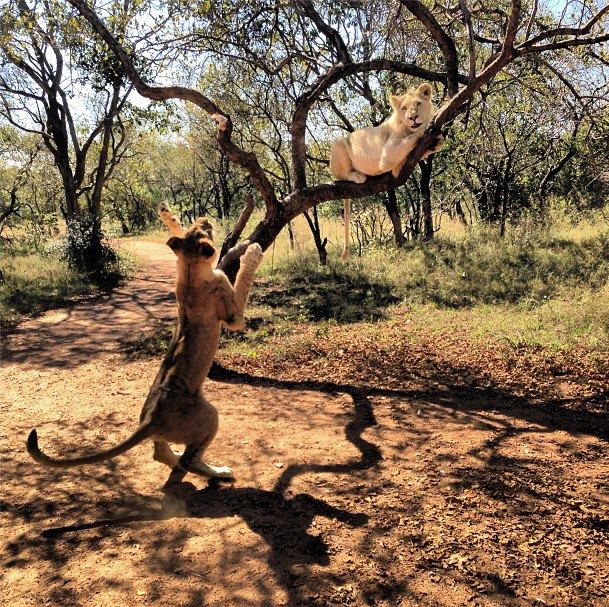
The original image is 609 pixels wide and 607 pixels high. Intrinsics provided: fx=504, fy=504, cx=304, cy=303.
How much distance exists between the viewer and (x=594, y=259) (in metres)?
10.7

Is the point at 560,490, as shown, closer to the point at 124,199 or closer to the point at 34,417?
the point at 34,417

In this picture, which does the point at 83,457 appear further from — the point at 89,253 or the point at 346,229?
the point at 89,253

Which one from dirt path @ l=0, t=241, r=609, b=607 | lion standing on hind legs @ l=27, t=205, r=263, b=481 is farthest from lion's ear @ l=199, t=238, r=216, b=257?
dirt path @ l=0, t=241, r=609, b=607

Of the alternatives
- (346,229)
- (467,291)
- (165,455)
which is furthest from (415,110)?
(467,291)

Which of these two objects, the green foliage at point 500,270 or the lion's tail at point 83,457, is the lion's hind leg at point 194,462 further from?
the green foliage at point 500,270

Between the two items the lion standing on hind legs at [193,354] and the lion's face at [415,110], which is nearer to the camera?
the lion standing on hind legs at [193,354]

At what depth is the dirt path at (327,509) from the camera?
3.11m

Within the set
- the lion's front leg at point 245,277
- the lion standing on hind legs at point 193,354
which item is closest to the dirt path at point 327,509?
the lion standing on hind legs at point 193,354

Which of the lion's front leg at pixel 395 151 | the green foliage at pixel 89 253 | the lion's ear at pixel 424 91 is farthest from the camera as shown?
the green foliage at pixel 89 253

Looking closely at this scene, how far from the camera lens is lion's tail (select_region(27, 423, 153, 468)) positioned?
3.36 m

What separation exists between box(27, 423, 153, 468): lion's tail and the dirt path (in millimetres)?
597

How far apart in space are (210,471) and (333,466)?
1.13 m

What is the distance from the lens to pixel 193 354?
160 inches

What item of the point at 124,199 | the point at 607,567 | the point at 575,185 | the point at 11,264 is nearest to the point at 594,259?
the point at 575,185
